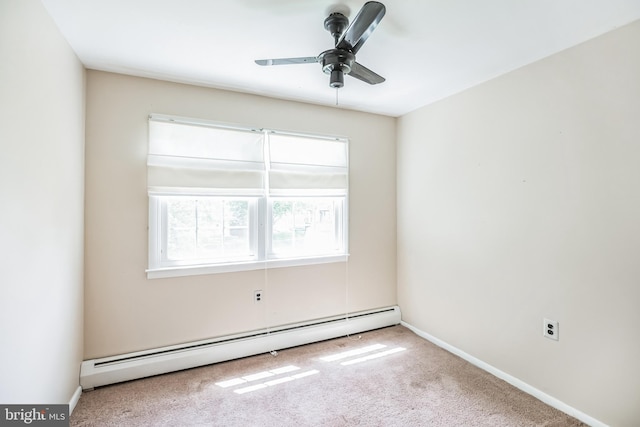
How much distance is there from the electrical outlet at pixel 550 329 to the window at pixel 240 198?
1.80 m

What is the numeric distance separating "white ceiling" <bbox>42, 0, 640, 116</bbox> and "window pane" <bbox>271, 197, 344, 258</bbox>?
1.16 m

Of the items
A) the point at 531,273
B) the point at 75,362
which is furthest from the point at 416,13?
the point at 75,362

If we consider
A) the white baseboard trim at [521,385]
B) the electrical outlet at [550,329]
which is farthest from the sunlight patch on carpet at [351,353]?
the electrical outlet at [550,329]

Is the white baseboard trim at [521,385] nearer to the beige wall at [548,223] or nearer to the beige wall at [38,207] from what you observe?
the beige wall at [548,223]

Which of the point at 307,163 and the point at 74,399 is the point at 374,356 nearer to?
the point at 307,163

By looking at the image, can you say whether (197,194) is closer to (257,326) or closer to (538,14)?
(257,326)

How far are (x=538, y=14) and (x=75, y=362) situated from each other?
3.64 meters

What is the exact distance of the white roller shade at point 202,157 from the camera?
250 cm

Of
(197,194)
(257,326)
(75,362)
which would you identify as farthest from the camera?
(257,326)

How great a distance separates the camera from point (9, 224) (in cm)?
133

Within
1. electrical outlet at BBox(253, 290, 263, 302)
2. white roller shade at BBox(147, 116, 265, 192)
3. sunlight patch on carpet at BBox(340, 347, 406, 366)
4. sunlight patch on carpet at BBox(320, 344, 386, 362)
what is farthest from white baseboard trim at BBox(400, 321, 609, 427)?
white roller shade at BBox(147, 116, 265, 192)

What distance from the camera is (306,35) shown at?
74.6 inches

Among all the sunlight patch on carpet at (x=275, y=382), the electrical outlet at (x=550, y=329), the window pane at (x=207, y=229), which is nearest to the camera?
the electrical outlet at (x=550, y=329)

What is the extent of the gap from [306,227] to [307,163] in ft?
2.16
